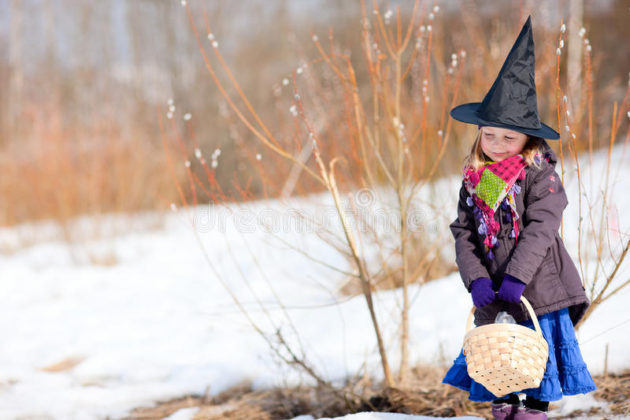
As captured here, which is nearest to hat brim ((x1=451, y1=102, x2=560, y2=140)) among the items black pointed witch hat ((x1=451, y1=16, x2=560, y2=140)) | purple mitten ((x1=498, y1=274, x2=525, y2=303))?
black pointed witch hat ((x1=451, y1=16, x2=560, y2=140))

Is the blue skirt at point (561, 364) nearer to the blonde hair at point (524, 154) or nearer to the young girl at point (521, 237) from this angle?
the young girl at point (521, 237)

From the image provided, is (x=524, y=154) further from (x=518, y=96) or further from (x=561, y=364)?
(x=561, y=364)

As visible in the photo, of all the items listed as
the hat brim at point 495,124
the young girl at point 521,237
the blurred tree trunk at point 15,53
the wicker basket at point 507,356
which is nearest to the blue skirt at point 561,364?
the young girl at point 521,237

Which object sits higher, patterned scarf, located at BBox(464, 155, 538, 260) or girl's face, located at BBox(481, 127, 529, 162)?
girl's face, located at BBox(481, 127, 529, 162)

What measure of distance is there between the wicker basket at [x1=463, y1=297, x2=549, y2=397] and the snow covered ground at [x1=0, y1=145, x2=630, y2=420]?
21.8 inches

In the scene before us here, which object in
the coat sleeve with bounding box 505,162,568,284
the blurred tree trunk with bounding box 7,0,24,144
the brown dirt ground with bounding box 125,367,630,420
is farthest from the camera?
the blurred tree trunk with bounding box 7,0,24,144

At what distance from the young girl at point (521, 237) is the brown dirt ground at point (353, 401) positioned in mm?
537

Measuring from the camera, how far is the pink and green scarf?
1.56m

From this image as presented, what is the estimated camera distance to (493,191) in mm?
1578

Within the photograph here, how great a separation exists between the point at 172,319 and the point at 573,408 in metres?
2.83

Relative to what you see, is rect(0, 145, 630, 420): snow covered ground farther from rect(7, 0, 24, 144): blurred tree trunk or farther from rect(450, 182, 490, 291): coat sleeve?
rect(7, 0, 24, 144): blurred tree trunk

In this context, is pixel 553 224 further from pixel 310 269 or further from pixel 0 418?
pixel 310 269

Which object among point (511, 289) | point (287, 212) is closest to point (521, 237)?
point (511, 289)

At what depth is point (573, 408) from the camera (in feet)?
6.68
